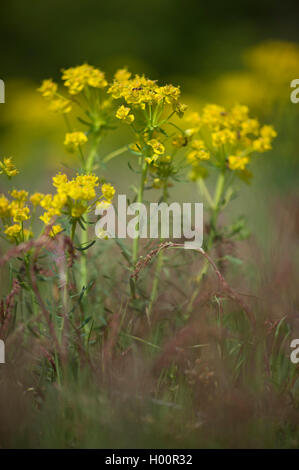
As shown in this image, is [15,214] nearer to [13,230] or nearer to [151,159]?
[13,230]

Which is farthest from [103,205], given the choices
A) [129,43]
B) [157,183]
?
[129,43]

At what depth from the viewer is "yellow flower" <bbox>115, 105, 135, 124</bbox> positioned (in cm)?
137

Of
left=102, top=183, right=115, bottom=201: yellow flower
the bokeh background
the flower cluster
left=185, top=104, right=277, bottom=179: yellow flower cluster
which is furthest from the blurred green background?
left=102, top=183, right=115, bottom=201: yellow flower

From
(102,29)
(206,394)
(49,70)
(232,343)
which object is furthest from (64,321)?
(102,29)

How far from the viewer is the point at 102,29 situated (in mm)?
7812

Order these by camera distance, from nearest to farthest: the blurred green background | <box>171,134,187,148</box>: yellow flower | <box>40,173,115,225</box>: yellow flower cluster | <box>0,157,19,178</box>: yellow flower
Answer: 1. <box>40,173,115,225</box>: yellow flower cluster
2. <box>0,157,19,178</box>: yellow flower
3. <box>171,134,187,148</box>: yellow flower
4. the blurred green background

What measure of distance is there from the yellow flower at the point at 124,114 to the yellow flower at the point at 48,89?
0.39 meters

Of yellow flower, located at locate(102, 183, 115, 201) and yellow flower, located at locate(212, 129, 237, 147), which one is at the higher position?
yellow flower, located at locate(212, 129, 237, 147)

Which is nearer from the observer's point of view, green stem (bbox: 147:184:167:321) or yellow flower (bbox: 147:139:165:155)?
yellow flower (bbox: 147:139:165:155)

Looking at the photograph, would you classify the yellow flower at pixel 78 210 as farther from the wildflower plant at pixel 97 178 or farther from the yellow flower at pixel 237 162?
the yellow flower at pixel 237 162

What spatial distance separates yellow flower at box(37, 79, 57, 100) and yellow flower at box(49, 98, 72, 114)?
0.03 metres

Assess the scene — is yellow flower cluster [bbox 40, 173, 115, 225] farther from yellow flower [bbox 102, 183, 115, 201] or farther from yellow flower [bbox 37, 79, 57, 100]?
yellow flower [bbox 37, 79, 57, 100]

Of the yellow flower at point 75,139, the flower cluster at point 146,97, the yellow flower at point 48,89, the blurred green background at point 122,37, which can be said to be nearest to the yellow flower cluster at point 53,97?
the yellow flower at point 48,89

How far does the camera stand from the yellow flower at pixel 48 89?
1639mm
